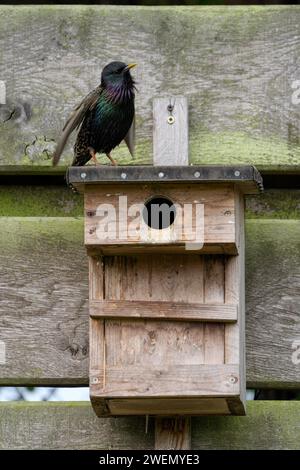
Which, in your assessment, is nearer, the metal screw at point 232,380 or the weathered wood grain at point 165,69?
the metal screw at point 232,380

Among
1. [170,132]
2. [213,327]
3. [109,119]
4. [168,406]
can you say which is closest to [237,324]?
[213,327]

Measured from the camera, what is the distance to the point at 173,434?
8.51m

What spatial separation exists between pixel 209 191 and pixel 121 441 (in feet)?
2.72

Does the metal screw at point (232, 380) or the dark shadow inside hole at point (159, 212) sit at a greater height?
the dark shadow inside hole at point (159, 212)

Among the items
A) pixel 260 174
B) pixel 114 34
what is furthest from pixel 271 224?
pixel 114 34

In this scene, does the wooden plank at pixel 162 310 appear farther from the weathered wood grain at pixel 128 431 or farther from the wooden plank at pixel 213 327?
the weathered wood grain at pixel 128 431

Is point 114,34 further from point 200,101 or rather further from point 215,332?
point 215,332

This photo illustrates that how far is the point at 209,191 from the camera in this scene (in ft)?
27.2

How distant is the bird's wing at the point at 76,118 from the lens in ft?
28.0

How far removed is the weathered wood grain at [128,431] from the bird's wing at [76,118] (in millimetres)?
781

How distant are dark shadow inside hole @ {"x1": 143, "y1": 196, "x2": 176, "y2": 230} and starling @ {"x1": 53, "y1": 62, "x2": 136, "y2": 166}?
358 mm

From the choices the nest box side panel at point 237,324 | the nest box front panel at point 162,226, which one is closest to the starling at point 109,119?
the nest box front panel at point 162,226

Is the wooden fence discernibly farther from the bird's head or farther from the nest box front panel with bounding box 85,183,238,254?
the nest box front panel with bounding box 85,183,238,254

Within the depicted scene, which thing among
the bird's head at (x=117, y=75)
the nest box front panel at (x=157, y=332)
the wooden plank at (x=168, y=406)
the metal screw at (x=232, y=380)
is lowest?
the wooden plank at (x=168, y=406)
